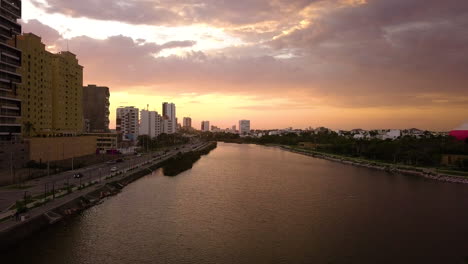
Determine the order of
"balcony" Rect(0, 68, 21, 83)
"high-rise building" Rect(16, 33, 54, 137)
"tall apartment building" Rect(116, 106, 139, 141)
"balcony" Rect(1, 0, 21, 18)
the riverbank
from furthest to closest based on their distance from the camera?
"tall apartment building" Rect(116, 106, 139, 141) < "high-rise building" Rect(16, 33, 54, 137) < the riverbank < "balcony" Rect(1, 0, 21, 18) < "balcony" Rect(0, 68, 21, 83)

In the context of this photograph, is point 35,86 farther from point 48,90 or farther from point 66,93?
point 66,93

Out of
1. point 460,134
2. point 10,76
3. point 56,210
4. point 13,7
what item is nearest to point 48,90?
point 10,76

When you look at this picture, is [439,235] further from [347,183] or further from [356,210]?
[347,183]

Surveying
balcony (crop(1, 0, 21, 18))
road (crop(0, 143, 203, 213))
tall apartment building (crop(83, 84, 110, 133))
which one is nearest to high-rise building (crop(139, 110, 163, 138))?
tall apartment building (crop(83, 84, 110, 133))

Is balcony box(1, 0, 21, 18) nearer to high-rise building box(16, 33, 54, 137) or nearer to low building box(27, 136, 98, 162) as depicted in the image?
high-rise building box(16, 33, 54, 137)

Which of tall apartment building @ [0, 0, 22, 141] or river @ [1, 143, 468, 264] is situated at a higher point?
tall apartment building @ [0, 0, 22, 141]

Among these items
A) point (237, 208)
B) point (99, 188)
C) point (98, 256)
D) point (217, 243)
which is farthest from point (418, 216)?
point (99, 188)

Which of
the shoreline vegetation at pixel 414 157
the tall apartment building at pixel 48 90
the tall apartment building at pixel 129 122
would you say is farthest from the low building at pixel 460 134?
the tall apartment building at pixel 129 122
